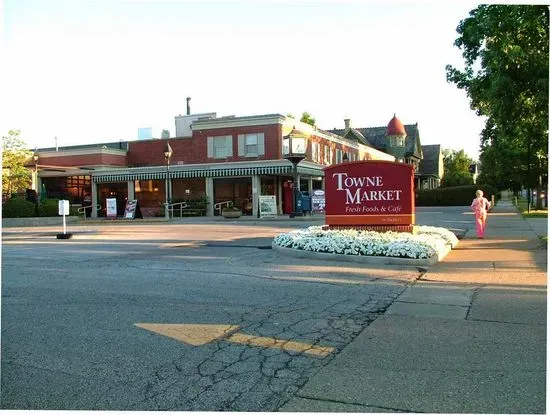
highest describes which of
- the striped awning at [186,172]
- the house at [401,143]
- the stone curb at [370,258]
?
the house at [401,143]

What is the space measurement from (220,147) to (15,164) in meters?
16.0

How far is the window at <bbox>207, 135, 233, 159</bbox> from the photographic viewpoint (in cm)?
3653

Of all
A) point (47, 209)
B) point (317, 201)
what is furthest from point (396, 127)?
point (47, 209)

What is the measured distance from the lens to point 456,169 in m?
82.2

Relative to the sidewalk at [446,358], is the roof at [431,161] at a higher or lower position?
higher

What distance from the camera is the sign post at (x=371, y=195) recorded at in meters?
13.9

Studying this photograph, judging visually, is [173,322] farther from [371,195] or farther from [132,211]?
[132,211]

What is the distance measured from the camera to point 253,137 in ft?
118

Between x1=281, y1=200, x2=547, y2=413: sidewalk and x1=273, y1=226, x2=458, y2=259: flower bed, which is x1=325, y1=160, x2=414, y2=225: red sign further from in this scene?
x1=281, y1=200, x2=547, y2=413: sidewalk

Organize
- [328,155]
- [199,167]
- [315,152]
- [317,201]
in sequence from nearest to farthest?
1. [317,201]
2. [199,167]
3. [315,152]
4. [328,155]

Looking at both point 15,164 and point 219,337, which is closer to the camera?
point 219,337

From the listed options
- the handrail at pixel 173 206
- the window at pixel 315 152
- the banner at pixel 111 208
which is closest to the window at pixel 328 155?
the window at pixel 315 152

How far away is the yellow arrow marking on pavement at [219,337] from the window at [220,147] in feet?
101

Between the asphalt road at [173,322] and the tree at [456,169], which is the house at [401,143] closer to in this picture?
the tree at [456,169]
